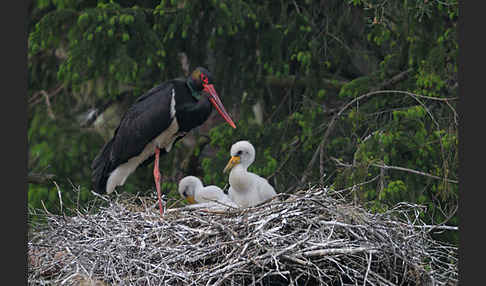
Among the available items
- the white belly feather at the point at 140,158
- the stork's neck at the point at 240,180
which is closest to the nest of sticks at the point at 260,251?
the stork's neck at the point at 240,180

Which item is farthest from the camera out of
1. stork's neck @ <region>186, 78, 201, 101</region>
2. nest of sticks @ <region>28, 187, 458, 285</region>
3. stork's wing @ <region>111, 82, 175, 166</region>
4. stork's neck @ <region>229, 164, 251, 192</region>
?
stork's neck @ <region>186, 78, 201, 101</region>

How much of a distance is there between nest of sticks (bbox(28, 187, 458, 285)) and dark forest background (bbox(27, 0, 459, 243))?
1.42 meters

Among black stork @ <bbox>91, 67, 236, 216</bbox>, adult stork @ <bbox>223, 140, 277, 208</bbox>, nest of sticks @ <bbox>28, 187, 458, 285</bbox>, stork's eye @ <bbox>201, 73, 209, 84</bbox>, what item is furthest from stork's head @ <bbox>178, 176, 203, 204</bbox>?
nest of sticks @ <bbox>28, 187, 458, 285</bbox>

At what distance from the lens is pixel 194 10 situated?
7.23 metres

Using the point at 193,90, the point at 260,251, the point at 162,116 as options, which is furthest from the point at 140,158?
the point at 260,251

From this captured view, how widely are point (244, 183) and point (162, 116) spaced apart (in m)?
0.83

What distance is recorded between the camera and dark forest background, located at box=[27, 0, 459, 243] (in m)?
6.41

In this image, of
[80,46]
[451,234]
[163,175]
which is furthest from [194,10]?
[451,234]

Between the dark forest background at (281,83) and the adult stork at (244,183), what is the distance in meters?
0.73

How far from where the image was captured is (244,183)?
546cm

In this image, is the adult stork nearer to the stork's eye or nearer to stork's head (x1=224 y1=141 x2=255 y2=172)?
stork's head (x1=224 y1=141 x2=255 y2=172)

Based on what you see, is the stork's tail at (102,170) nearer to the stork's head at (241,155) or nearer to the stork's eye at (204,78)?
the stork's eye at (204,78)

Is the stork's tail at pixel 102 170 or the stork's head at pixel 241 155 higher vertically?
the stork's head at pixel 241 155

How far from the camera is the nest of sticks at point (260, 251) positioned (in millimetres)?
4146
